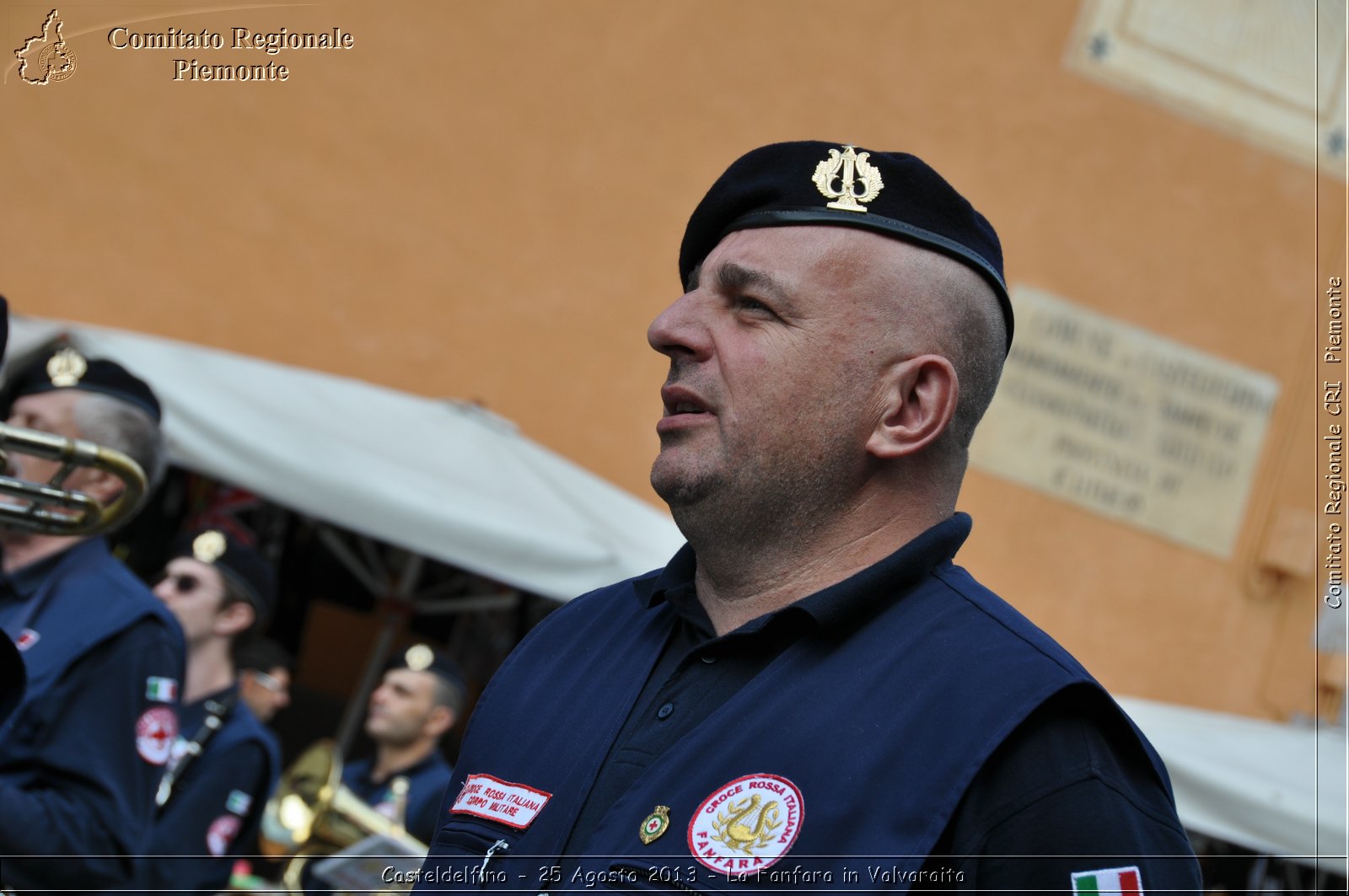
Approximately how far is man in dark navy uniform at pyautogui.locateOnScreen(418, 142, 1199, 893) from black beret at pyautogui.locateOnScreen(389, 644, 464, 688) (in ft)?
14.4

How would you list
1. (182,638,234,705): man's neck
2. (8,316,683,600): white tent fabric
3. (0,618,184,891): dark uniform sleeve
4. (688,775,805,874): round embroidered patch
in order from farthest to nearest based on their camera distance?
1. (8,316,683,600): white tent fabric
2. (182,638,234,705): man's neck
3. (0,618,184,891): dark uniform sleeve
4. (688,775,805,874): round embroidered patch

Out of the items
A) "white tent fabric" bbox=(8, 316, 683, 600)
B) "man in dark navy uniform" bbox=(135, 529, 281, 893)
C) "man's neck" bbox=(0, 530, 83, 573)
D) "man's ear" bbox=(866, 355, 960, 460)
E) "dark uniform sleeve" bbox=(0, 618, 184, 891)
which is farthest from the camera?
"white tent fabric" bbox=(8, 316, 683, 600)

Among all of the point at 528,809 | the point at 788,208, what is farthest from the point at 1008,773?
the point at 788,208

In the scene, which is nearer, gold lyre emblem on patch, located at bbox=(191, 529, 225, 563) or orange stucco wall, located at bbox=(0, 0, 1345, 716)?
gold lyre emblem on patch, located at bbox=(191, 529, 225, 563)

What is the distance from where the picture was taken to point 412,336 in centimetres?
788

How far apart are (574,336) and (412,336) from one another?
907mm

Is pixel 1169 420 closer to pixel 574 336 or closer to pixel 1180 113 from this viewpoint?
pixel 1180 113

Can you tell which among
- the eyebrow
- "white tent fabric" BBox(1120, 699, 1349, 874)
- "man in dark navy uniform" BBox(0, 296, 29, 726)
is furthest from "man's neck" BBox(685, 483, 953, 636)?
"white tent fabric" BBox(1120, 699, 1349, 874)

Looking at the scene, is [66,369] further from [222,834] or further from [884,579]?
[884,579]

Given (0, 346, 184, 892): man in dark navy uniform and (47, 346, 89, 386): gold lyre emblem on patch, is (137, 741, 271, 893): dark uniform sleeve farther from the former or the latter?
(47, 346, 89, 386): gold lyre emblem on patch

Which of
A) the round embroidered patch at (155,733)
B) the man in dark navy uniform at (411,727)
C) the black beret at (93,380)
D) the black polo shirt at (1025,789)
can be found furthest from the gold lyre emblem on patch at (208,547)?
the black polo shirt at (1025,789)

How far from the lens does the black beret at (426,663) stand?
247 inches

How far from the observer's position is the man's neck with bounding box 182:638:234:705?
4.71 meters

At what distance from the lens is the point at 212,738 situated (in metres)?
4.56
